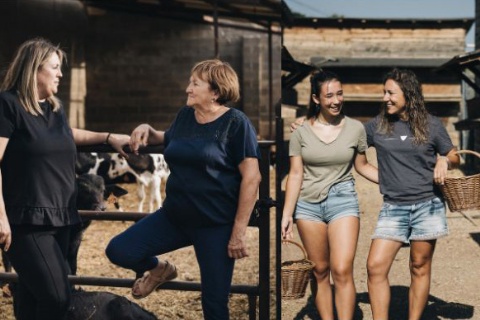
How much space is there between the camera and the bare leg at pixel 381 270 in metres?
3.93

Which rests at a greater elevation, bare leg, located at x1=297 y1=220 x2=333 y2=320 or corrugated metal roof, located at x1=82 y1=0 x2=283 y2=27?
corrugated metal roof, located at x1=82 y1=0 x2=283 y2=27

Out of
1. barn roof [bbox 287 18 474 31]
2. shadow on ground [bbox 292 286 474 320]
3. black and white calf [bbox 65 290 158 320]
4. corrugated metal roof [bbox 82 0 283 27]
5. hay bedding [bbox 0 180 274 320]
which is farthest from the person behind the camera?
barn roof [bbox 287 18 474 31]

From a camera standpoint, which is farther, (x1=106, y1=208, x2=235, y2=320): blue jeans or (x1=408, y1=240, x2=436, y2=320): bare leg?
(x1=408, y1=240, x2=436, y2=320): bare leg

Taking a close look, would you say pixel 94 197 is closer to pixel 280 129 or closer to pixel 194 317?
pixel 194 317

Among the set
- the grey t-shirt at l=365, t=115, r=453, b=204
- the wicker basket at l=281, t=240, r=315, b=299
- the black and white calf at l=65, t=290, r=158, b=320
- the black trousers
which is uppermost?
the grey t-shirt at l=365, t=115, r=453, b=204

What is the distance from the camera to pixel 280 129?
3.37 meters

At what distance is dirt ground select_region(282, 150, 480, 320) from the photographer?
435 cm

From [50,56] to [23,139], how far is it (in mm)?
358

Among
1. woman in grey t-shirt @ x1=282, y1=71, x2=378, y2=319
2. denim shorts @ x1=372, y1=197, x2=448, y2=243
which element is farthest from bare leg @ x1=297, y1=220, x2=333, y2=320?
denim shorts @ x1=372, y1=197, x2=448, y2=243

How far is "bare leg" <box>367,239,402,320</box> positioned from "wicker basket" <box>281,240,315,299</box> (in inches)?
13.0

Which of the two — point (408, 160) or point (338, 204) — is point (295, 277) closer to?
point (338, 204)

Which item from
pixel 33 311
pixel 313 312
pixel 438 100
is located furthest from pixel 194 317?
pixel 438 100

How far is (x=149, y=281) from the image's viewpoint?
3381 mm

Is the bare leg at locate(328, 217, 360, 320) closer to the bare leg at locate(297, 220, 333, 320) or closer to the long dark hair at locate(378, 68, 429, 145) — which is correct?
the bare leg at locate(297, 220, 333, 320)
